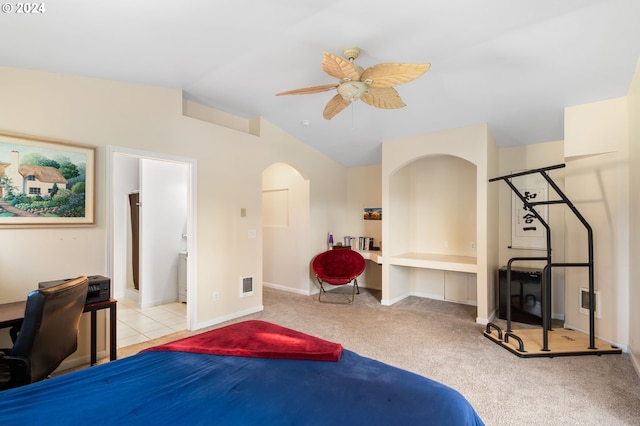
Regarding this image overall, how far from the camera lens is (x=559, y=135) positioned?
4.17 metres

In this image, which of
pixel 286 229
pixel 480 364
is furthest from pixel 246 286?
pixel 480 364

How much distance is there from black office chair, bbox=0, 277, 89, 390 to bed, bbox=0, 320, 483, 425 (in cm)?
46

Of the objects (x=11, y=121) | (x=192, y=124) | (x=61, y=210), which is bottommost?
(x=61, y=210)

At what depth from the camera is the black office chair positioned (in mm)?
1814

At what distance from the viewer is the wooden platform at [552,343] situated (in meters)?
3.12

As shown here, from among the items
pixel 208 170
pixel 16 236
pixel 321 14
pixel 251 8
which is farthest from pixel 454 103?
pixel 16 236

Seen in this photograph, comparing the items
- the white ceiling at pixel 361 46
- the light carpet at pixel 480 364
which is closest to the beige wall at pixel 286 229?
the light carpet at pixel 480 364

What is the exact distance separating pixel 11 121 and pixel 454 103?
4336 mm

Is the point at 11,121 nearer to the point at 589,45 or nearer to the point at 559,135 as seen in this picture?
the point at 589,45

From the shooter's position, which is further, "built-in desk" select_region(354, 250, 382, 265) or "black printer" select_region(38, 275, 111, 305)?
"built-in desk" select_region(354, 250, 382, 265)

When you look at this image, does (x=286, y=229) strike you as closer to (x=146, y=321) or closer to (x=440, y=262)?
(x=146, y=321)

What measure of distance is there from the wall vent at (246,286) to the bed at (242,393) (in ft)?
8.37

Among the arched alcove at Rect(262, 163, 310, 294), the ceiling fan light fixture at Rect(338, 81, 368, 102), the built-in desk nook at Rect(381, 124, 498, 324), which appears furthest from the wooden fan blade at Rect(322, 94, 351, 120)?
the arched alcove at Rect(262, 163, 310, 294)

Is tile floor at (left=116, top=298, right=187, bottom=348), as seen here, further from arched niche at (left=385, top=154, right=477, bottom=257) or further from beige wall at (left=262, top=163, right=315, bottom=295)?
arched niche at (left=385, top=154, right=477, bottom=257)
